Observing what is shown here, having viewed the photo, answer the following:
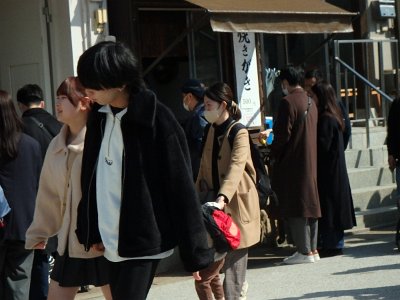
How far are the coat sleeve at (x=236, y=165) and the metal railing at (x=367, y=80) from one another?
22.2 feet

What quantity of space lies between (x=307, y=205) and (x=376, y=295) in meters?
1.93

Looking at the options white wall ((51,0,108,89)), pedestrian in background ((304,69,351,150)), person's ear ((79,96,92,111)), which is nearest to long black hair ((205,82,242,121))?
person's ear ((79,96,92,111))

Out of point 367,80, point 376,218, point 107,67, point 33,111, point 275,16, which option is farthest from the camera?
point 367,80

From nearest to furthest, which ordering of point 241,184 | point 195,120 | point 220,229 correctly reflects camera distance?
point 220,229 < point 241,184 < point 195,120

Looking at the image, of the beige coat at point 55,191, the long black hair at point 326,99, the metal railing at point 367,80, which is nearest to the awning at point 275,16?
the long black hair at point 326,99

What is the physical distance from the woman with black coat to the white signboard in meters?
2.31

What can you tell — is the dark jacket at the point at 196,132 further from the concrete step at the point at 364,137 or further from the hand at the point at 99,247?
the concrete step at the point at 364,137

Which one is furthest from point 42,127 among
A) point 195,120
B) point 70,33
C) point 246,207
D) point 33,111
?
point 70,33

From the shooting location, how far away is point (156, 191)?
4414mm

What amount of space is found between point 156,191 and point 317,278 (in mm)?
4563

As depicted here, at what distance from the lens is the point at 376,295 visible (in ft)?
25.5

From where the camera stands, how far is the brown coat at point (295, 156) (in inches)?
374

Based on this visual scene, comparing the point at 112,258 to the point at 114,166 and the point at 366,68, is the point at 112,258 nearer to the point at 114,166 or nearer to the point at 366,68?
the point at 114,166

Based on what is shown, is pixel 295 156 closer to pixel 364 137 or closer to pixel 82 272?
pixel 364 137
